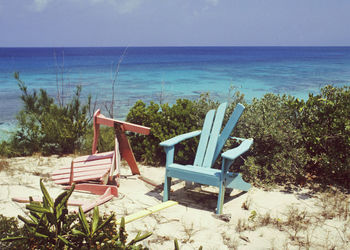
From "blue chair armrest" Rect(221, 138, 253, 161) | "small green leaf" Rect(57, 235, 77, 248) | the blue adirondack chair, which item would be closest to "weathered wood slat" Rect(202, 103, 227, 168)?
→ the blue adirondack chair

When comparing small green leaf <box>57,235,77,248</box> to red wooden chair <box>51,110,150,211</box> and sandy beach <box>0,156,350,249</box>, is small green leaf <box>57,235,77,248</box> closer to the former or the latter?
sandy beach <box>0,156,350,249</box>

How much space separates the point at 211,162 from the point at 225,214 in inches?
34.2

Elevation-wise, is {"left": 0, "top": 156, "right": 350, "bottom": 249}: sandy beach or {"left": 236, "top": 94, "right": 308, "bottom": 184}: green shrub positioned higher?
{"left": 236, "top": 94, "right": 308, "bottom": 184}: green shrub

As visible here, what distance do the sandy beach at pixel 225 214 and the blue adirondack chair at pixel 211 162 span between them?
0.83ft

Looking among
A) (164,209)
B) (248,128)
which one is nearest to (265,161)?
(248,128)

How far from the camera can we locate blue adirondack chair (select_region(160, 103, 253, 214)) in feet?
11.7

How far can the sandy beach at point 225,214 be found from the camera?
291 cm

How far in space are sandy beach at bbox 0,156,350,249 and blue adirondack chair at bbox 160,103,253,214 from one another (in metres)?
0.25

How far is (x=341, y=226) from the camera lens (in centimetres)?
320

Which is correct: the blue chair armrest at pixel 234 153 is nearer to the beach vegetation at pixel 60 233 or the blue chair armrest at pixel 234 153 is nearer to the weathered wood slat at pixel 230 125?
the weathered wood slat at pixel 230 125

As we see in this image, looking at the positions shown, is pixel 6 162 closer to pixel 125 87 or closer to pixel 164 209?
pixel 164 209

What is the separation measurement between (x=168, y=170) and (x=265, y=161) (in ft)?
4.69

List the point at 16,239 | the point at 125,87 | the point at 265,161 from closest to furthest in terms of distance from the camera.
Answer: the point at 16,239 < the point at 265,161 < the point at 125,87

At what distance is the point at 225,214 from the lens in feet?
11.5
